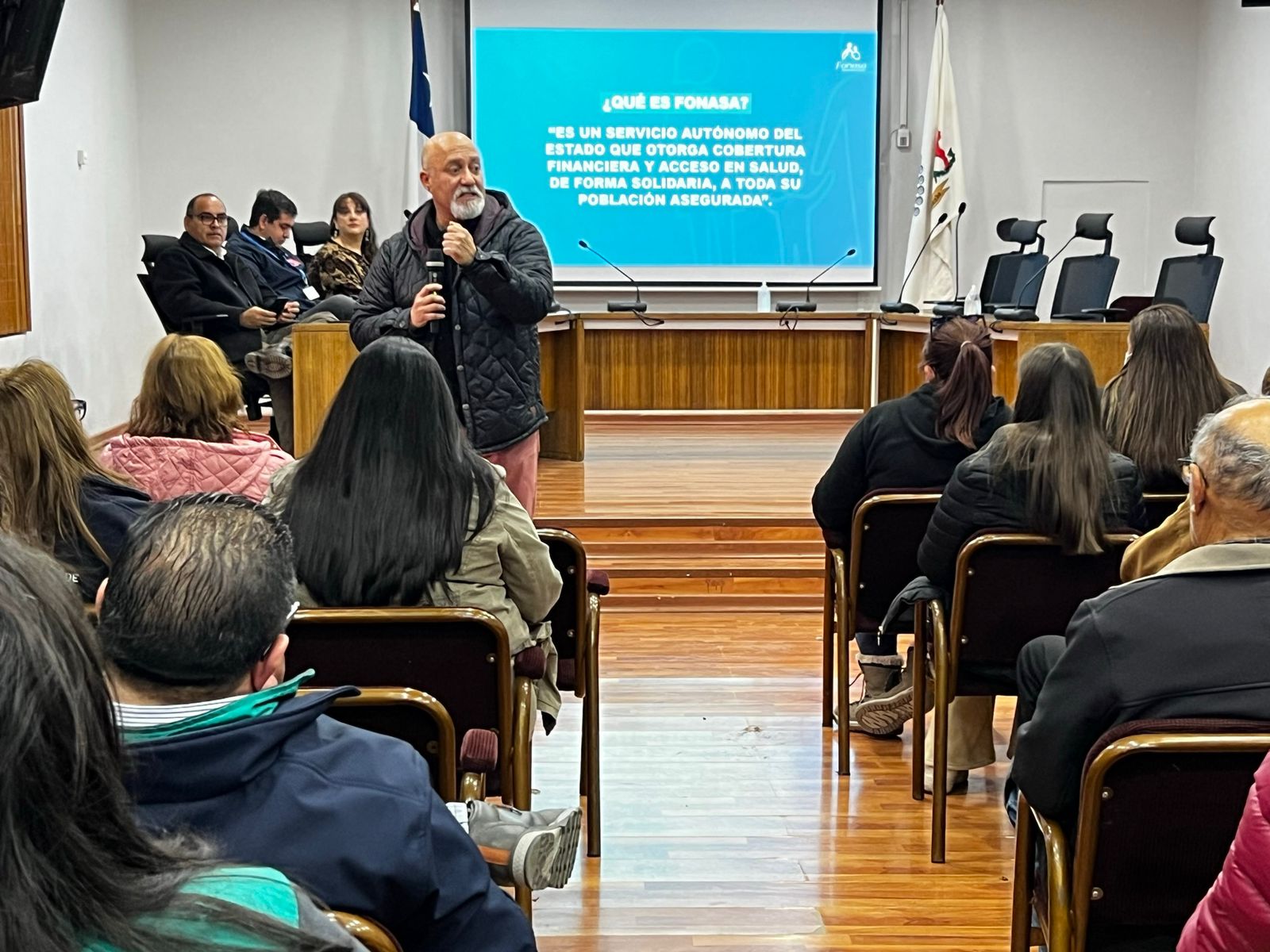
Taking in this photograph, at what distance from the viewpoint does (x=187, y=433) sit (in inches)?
120

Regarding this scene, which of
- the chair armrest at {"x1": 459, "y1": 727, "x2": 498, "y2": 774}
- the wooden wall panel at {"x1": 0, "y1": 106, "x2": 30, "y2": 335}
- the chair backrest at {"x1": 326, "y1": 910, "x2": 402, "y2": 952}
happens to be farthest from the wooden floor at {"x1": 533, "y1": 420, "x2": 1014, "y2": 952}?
the wooden wall panel at {"x1": 0, "y1": 106, "x2": 30, "y2": 335}

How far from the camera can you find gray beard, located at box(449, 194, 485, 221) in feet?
12.6

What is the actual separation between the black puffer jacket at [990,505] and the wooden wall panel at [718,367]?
21.9ft

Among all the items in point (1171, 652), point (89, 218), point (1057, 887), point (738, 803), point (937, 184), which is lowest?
point (738, 803)

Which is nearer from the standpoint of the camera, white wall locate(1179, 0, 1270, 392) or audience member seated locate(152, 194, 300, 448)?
audience member seated locate(152, 194, 300, 448)

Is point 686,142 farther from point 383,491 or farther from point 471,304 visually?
point 383,491

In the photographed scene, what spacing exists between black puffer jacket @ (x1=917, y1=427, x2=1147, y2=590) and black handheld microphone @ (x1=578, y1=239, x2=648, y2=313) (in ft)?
21.7

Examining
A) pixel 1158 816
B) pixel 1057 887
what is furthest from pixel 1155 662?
pixel 1057 887

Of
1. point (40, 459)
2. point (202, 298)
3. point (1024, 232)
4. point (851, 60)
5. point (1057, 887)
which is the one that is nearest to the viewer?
point (1057, 887)

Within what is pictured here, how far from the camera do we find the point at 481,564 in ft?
7.89

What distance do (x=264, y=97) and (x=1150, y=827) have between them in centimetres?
949

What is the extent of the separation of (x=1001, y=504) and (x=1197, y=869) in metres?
1.39

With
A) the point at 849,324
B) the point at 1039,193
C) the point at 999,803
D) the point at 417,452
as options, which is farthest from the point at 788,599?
the point at 1039,193

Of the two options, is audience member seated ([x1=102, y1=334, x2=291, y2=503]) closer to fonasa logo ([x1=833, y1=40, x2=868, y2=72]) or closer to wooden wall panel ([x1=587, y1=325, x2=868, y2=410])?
wooden wall panel ([x1=587, y1=325, x2=868, y2=410])
